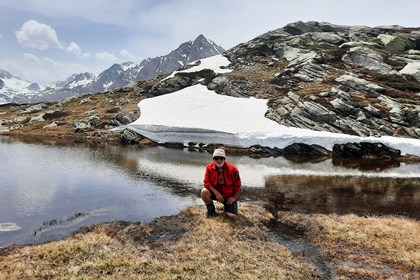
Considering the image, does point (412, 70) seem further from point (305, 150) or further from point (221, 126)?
point (221, 126)

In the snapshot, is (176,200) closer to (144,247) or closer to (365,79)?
(144,247)

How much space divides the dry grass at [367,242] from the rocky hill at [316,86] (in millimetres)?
33761

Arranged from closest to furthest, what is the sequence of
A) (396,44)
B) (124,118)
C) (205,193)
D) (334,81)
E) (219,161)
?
(219,161), (205,193), (124,118), (334,81), (396,44)

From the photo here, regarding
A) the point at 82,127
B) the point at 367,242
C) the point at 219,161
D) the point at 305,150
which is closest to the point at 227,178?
the point at 219,161

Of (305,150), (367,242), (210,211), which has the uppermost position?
(305,150)

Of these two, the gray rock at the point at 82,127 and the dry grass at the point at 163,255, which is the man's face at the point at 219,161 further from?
the gray rock at the point at 82,127

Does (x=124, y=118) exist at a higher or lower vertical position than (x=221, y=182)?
higher

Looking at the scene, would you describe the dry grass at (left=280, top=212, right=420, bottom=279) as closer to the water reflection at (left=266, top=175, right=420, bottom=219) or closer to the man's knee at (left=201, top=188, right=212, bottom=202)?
the water reflection at (left=266, top=175, right=420, bottom=219)

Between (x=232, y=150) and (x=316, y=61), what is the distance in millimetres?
42714

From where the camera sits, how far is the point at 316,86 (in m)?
67.1

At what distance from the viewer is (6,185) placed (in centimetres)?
2722

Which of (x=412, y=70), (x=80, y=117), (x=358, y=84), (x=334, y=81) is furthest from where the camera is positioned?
(x=80, y=117)

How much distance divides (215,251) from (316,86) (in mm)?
59097

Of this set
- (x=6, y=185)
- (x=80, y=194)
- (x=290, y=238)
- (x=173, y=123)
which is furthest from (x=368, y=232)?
(x=173, y=123)
